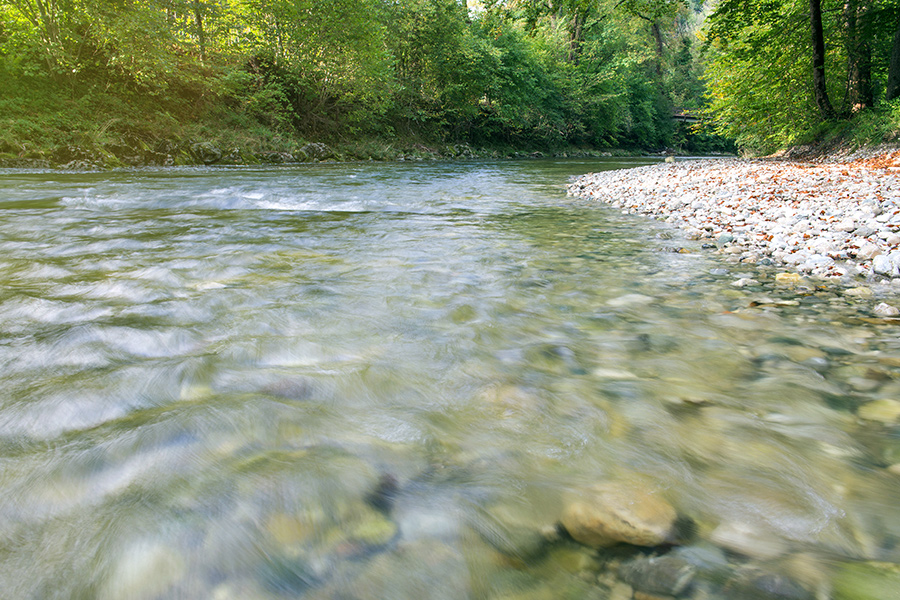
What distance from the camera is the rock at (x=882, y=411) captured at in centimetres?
144

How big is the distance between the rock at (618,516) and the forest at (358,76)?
498 inches

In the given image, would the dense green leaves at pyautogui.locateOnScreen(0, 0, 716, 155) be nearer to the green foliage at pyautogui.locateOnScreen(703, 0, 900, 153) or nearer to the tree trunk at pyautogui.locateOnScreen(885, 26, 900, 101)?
the green foliage at pyautogui.locateOnScreen(703, 0, 900, 153)

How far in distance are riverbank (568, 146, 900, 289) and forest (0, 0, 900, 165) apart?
226 inches

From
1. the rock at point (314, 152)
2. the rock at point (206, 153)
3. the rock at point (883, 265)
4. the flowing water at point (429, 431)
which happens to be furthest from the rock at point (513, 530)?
the rock at point (314, 152)

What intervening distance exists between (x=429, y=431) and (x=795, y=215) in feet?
14.7

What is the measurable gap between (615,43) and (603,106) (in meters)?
4.65

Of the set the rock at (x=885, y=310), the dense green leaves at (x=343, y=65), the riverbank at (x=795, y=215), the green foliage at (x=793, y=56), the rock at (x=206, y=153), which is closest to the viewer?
the rock at (x=885, y=310)

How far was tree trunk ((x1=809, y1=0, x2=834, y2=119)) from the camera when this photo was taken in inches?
409

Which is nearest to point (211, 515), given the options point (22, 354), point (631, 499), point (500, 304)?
point (631, 499)

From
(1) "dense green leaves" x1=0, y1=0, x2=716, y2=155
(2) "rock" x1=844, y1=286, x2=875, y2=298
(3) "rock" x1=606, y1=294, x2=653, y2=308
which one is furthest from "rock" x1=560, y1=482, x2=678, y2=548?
(1) "dense green leaves" x1=0, y1=0, x2=716, y2=155

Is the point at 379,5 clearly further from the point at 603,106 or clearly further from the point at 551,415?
the point at 551,415

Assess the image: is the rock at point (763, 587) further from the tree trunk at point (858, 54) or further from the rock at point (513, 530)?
the tree trunk at point (858, 54)

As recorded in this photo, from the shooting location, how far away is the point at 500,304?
8.19ft

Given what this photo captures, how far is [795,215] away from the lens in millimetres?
4289
